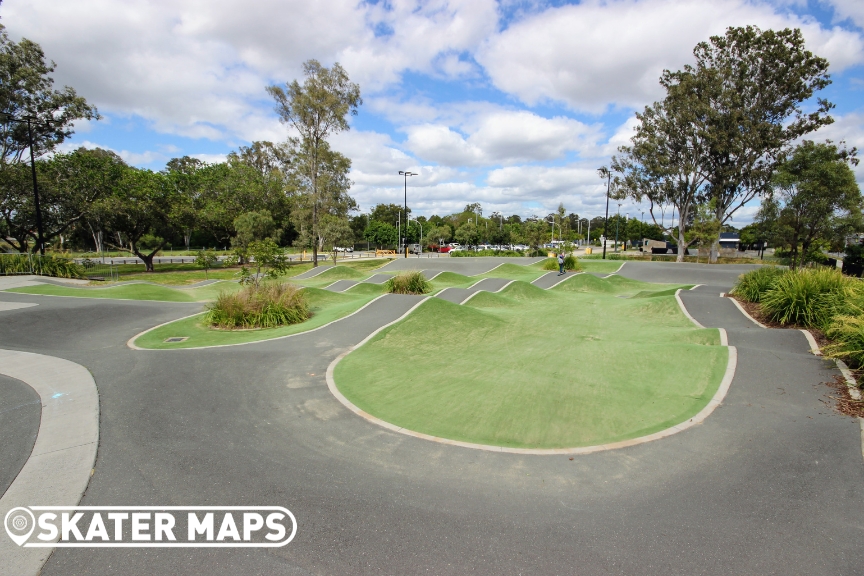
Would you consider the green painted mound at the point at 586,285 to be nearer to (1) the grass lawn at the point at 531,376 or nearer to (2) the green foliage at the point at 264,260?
(1) the grass lawn at the point at 531,376

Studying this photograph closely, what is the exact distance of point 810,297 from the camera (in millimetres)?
9617

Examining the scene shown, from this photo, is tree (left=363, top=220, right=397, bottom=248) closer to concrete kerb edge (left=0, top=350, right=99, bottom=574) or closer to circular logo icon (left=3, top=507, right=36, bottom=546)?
concrete kerb edge (left=0, top=350, right=99, bottom=574)

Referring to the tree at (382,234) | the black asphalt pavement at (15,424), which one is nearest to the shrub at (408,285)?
the black asphalt pavement at (15,424)

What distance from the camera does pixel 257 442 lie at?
4.66 metres

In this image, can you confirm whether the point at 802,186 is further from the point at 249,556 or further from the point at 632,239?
the point at 632,239

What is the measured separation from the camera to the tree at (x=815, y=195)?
87.1ft

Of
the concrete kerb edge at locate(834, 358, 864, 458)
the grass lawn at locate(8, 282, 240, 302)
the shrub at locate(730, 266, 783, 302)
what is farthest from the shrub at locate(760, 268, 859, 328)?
the grass lawn at locate(8, 282, 240, 302)

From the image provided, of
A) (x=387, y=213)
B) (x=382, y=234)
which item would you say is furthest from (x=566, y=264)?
(x=387, y=213)

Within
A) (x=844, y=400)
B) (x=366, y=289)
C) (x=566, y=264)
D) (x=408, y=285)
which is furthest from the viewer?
(x=566, y=264)

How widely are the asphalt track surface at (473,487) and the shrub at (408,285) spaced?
9577 millimetres

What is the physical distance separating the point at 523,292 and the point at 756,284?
25.1 ft

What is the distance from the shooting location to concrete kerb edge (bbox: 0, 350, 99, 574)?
9.72ft

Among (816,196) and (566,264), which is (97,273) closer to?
(566,264)

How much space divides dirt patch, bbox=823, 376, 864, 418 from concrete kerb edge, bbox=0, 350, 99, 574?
839 centimetres
